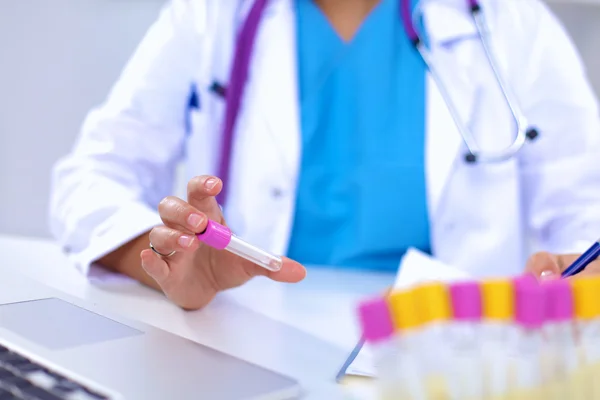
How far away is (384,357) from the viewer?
0.30 metres

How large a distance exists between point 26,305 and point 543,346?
430mm

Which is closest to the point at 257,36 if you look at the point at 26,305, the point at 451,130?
the point at 451,130

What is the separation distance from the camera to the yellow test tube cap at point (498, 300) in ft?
0.97

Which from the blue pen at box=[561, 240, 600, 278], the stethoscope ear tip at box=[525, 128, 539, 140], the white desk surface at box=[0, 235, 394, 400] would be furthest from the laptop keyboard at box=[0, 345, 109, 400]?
the stethoscope ear tip at box=[525, 128, 539, 140]

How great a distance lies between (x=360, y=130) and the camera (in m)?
0.98

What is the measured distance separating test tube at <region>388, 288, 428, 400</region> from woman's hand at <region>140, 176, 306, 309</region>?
11.0 inches

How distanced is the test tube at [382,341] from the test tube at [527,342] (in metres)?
0.06

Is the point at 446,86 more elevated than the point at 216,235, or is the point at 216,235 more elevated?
the point at 446,86

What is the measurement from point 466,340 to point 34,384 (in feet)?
0.79

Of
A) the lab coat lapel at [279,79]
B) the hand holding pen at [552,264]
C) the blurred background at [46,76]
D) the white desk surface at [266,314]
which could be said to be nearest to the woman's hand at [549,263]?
the hand holding pen at [552,264]

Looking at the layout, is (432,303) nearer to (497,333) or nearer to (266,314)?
(497,333)

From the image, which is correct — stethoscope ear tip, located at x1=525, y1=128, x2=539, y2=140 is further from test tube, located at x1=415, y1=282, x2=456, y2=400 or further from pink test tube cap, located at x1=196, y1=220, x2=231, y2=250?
test tube, located at x1=415, y1=282, x2=456, y2=400

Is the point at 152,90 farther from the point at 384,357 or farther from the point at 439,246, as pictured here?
the point at 384,357

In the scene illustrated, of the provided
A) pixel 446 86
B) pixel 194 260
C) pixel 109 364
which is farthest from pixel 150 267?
pixel 446 86
